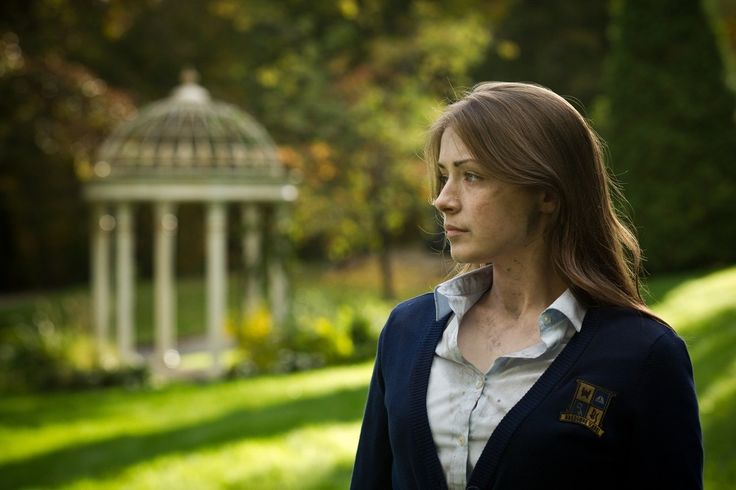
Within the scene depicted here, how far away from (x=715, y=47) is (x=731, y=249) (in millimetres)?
3113

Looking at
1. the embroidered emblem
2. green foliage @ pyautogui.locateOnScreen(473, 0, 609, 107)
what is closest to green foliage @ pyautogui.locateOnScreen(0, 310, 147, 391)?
the embroidered emblem

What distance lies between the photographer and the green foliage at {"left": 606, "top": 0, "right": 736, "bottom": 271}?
517 inches

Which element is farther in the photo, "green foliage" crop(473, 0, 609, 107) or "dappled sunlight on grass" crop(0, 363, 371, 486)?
"green foliage" crop(473, 0, 609, 107)

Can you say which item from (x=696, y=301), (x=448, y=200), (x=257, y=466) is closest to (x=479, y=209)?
(x=448, y=200)

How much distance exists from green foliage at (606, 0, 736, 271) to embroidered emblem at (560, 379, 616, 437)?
12022 millimetres

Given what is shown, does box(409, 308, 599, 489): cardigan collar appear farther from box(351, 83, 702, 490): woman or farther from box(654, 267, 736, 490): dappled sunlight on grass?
box(654, 267, 736, 490): dappled sunlight on grass

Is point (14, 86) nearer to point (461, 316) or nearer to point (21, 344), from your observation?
point (21, 344)

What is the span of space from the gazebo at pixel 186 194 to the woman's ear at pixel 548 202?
8608 mm

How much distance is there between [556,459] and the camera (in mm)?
1770

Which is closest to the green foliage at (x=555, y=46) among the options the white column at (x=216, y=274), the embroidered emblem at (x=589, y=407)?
the white column at (x=216, y=274)

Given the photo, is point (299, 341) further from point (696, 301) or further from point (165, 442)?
point (696, 301)

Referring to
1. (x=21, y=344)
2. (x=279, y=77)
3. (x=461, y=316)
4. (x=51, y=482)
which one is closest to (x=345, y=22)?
(x=279, y=77)

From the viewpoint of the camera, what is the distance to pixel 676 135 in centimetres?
1329

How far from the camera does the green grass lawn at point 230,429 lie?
5305mm
